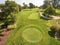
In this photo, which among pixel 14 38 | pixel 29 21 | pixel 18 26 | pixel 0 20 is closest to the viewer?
pixel 14 38

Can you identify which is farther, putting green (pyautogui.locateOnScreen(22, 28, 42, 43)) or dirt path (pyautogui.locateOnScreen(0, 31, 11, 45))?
putting green (pyautogui.locateOnScreen(22, 28, 42, 43))

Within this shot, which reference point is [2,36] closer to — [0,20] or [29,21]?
[29,21]

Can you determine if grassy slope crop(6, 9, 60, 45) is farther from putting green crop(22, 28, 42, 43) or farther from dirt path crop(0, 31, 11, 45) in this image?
putting green crop(22, 28, 42, 43)

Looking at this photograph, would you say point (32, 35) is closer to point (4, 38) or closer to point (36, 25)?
point (36, 25)

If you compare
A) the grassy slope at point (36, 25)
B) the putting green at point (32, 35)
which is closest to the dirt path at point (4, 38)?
the grassy slope at point (36, 25)

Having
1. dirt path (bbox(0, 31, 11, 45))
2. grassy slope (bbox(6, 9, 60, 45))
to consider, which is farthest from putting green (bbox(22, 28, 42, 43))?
dirt path (bbox(0, 31, 11, 45))

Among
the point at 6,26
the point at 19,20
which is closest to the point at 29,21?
the point at 19,20

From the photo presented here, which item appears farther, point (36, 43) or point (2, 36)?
point (2, 36)

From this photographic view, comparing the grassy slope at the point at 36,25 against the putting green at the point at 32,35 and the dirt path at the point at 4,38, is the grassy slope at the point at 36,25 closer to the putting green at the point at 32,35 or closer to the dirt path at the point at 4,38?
the dirt path at the point at 4,38

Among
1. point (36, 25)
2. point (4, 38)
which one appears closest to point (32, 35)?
point (36, 25)
